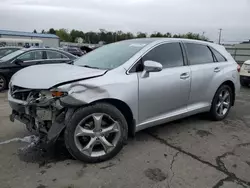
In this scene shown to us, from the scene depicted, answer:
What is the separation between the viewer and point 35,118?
3045mm

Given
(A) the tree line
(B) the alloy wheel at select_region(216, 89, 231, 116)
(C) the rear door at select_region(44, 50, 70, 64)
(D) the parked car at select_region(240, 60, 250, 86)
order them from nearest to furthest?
(B) the alloy wheel at select_region(216, 89, 231, 116), (C) the rear door at select_region(44, 50, 70, 64), (D) the parked car at select_region(240, 60, 250, 86), (A) the tree line

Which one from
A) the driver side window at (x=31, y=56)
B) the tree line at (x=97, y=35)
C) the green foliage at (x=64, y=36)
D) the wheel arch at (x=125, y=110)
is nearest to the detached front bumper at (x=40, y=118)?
the wheel arch at (x=125, y=110)

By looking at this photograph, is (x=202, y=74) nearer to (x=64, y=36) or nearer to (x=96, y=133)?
(x=96, y=133)

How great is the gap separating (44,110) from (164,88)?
173 cm

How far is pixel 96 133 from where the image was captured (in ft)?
9.93

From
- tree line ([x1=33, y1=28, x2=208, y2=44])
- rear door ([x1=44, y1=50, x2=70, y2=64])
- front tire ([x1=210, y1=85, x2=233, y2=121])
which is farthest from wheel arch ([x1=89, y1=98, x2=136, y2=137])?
tree line ([x1=33, y1=28, x2=208, y2=44])

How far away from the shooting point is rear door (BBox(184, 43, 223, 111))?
415 cm

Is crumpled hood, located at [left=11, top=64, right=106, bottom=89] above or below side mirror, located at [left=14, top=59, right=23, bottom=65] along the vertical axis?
above

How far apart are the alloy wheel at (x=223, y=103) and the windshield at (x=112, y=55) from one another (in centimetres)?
205

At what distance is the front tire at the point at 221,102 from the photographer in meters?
4.70

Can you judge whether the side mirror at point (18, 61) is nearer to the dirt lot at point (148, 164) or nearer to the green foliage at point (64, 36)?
the dirt lot at point (148, 164)

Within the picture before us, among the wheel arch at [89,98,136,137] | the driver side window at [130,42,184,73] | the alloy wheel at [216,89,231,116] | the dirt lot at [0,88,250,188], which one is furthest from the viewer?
the alloy wheel at [216,89,231,116]

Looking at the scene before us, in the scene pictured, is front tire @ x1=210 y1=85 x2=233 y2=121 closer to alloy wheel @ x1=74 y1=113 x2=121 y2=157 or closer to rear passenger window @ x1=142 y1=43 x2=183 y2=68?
rear passenger window @ x1=142 y1=43 x2=183 y2=68

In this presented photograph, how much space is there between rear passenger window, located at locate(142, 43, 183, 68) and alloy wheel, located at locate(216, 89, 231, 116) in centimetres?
140
